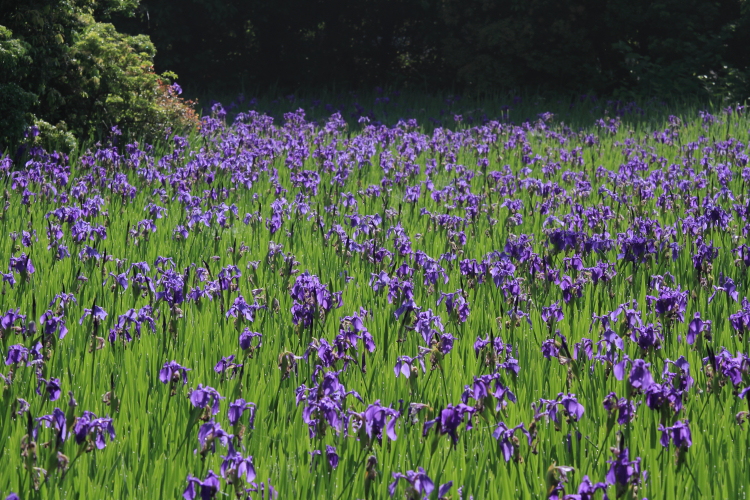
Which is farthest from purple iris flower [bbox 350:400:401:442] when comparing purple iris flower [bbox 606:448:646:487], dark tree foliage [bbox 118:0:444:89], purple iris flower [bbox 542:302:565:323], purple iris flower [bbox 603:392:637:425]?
dark tree foliage [bbox 118:0:444:89]

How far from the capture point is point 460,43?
18.7 metres

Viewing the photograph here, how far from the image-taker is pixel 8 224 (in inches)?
217

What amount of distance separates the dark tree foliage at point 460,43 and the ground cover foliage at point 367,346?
11.1 meters

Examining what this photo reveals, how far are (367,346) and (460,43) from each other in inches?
662

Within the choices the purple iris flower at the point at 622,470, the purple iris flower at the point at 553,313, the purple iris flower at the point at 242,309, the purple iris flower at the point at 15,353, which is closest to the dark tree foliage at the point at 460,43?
the purple iris flower at the point at 553,313

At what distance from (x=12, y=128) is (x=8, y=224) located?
2.85m

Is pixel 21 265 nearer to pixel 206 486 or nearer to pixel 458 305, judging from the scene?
pixel 458 305

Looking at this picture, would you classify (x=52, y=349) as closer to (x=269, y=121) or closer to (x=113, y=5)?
(x=113, y=5)

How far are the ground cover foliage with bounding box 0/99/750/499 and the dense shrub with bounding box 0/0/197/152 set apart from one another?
1139 millimetres

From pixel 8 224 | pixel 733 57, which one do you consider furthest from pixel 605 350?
pixel 733 57

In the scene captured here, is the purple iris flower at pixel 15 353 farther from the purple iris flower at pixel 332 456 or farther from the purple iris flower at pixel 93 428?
the purple iris flower at pixel 332 456

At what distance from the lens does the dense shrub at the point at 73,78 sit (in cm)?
795

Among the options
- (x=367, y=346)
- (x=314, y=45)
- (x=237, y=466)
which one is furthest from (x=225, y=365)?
(x=314, y=45)

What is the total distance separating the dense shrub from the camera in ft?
26.1
